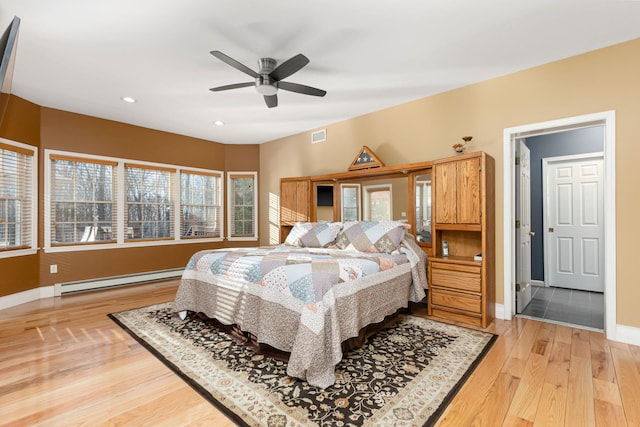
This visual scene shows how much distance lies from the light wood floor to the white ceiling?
2.70 metres

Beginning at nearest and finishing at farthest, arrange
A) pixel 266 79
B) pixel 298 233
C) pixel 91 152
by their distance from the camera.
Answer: pixel 266 79, pixel 298 233, pixel 91 152

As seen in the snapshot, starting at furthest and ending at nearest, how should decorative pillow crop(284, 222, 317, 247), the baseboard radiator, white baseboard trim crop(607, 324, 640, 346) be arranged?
the baseboard radiator < decorative pillow crop(284, 222, 317, 247) < white baseboard trim crop(607, 324, 640, 346)

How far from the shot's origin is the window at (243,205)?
6.32 meters

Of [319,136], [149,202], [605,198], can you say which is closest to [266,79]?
[319,136]

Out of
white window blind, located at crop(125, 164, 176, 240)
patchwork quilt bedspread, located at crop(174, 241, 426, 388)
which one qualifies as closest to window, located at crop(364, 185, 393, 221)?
patchwork quilt bedspread, located at crop(174, 241, 426, 388)

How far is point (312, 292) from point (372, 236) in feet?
5.14

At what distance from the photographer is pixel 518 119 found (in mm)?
3234

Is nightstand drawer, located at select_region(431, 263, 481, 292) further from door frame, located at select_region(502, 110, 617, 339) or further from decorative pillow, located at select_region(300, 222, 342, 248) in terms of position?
decorative pillow, located at select_region(300, 222, 342, 248)

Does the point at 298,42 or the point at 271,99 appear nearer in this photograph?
the point at 298,42

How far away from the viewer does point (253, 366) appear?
231 cm

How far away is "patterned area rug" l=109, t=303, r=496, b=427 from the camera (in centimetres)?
174

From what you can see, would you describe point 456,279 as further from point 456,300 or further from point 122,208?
point 122,208

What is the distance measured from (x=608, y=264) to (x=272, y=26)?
3679 mm

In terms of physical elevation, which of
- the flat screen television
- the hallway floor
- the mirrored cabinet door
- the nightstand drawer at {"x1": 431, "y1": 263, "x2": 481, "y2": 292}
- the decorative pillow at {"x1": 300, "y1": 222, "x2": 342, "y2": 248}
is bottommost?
the hallway floor
